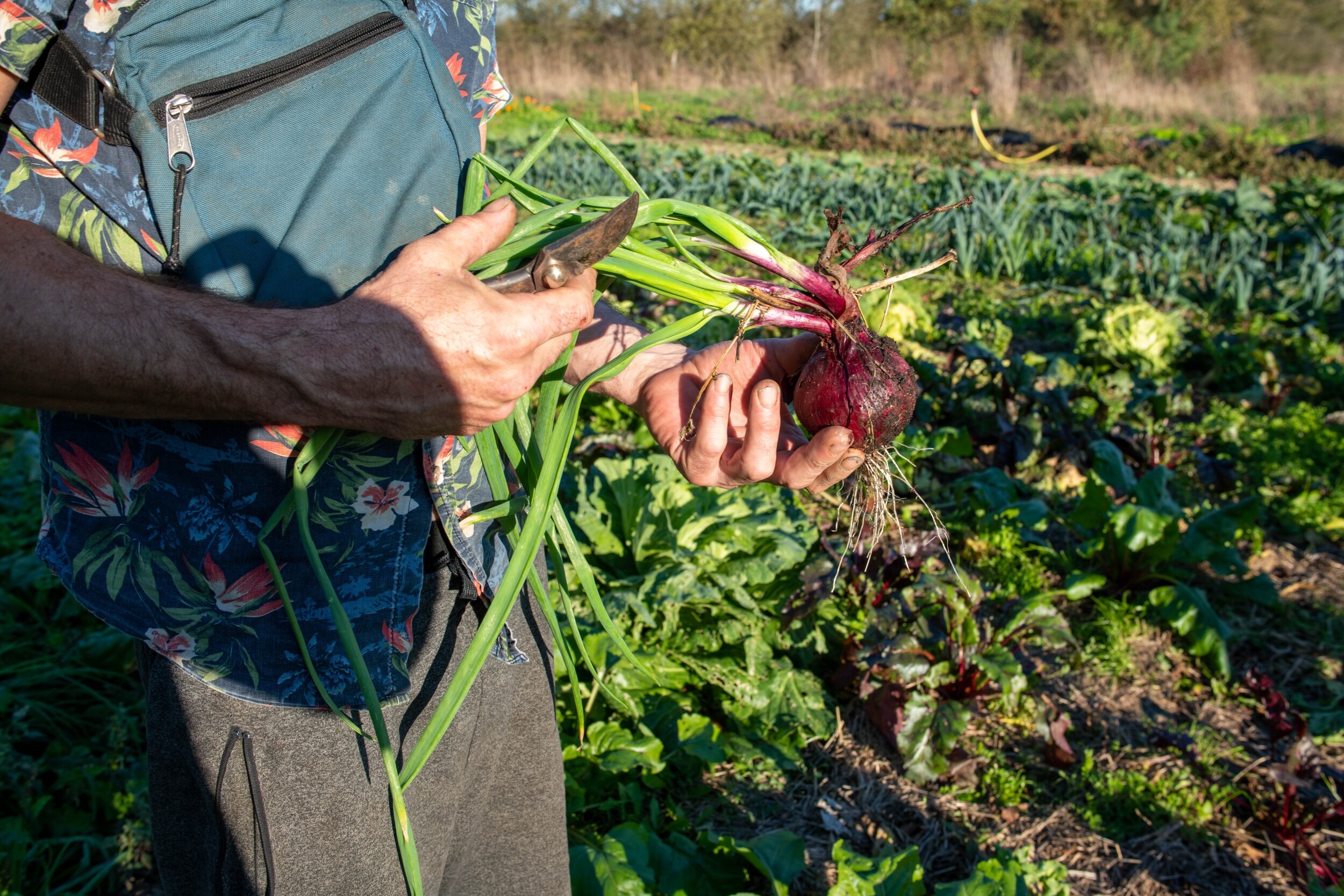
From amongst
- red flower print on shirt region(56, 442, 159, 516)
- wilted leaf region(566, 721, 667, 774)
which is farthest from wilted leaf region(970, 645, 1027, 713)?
red flower print on shirt region(56, 442, 159, 516)

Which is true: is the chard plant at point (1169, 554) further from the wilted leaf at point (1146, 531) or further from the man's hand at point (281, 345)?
the man's hand at point (281, 345)

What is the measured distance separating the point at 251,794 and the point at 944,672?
6.18 feet

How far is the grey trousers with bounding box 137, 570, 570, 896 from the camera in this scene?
3.35 ft

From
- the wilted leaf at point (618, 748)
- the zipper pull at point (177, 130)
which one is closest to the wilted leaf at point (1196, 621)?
the wilted leaf at point (618, 748)

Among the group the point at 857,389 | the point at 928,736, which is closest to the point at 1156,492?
the point at 928,736

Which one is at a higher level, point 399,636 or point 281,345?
point 281,345

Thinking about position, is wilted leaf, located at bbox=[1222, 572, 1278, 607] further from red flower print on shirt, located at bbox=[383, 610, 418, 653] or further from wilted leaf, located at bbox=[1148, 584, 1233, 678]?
red flower print on shirt, located at bbox=[383, 610, 418, 653]

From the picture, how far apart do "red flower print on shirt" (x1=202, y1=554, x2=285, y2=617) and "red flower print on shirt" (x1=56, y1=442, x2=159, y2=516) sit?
4.5 inches

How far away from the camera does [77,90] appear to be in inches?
32.3

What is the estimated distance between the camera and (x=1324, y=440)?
3363 millimetres

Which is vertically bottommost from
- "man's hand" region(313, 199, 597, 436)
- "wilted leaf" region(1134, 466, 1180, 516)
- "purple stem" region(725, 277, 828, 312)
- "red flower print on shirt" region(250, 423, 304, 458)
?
"wilted leaf" region(1134, 466, 1180, 516)

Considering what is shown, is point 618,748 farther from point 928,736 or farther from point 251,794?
point 251,794

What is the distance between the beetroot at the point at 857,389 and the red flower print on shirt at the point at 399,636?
78cm

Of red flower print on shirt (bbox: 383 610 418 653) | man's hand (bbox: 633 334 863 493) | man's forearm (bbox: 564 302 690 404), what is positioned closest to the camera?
red flower print on shirt (bbox: 383 610 418 653)
